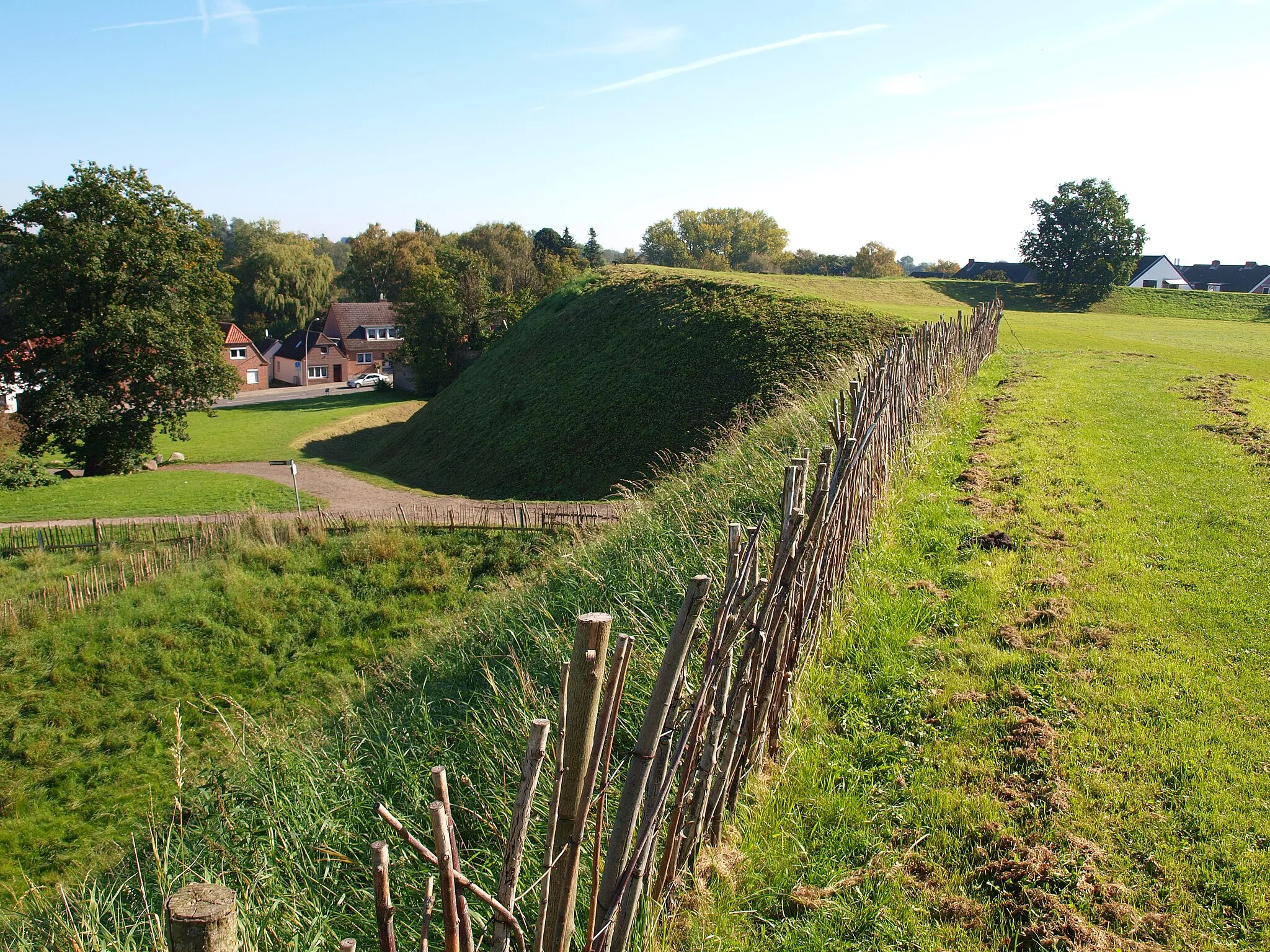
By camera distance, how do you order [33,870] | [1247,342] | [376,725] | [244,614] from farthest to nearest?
[1247,342]
[244,614]
[33,870]
[376,725]

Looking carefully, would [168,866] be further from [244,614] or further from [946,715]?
[244,614]

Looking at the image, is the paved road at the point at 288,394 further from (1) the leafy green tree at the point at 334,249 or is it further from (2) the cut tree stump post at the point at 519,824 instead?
(1) the leafy green tree at the point at 334,249

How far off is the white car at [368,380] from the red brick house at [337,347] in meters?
2.93

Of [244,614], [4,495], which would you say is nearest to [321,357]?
[4,495]

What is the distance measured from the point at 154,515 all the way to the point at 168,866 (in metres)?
20.4

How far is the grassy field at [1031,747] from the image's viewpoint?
3.06 meters

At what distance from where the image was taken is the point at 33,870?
8.14m

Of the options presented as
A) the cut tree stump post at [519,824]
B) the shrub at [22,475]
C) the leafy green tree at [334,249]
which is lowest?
the shrub at [22,475]

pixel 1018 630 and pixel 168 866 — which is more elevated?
pixel 1018 630

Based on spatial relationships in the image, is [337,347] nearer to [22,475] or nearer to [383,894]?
[22,475]

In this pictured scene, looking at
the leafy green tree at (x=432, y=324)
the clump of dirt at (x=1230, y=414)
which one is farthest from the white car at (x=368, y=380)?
the clump of dirt at (x=1230, y=414)

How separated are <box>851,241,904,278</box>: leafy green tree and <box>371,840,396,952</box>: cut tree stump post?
255 feet

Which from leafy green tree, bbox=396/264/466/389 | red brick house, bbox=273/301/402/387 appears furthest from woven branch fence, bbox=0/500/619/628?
red brick house, bbox=273/301/402/387

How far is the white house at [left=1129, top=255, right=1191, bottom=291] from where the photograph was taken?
65438 millimetres
